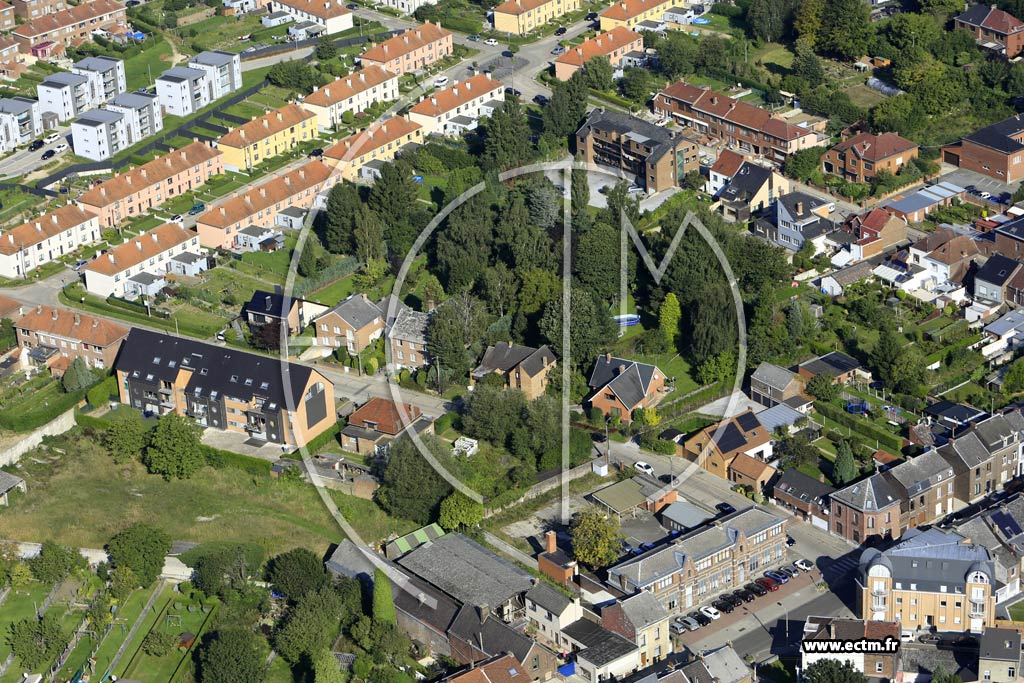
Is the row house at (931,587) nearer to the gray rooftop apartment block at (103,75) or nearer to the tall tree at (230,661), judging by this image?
the tall tree at (230,661)

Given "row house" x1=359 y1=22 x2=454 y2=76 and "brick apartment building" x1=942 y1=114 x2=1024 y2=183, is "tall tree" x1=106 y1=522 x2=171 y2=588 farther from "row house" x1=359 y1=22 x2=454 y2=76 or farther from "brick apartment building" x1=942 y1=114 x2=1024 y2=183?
"brick apartment building" x1=942 y1=114 x2=1024 y2=183

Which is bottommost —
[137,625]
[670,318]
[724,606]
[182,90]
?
[182,90]

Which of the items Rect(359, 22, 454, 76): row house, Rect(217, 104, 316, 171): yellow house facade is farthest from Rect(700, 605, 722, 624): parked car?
Rect(359, 22, 454, 76): row house

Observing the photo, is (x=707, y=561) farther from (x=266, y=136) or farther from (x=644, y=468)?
(x=266, y=136)

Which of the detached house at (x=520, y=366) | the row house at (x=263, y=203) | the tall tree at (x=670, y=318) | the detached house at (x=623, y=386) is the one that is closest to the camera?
the detached house at (x=623, y=386)

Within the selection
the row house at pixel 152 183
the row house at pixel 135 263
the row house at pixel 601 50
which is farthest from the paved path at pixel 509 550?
the row house at pixel 601 50

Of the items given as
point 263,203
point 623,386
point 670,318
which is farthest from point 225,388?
point 670,318

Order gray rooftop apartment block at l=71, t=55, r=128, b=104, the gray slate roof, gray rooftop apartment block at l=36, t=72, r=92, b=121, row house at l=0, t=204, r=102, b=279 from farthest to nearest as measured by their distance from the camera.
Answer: gray rooftop apartment block at l=71, t=55, r=128, b=104 → gray rooftop apartment block at l=36, t=72, r=92, b=121 → row house at l=0, t=204, r=102, b=279 → the gray slate roof
